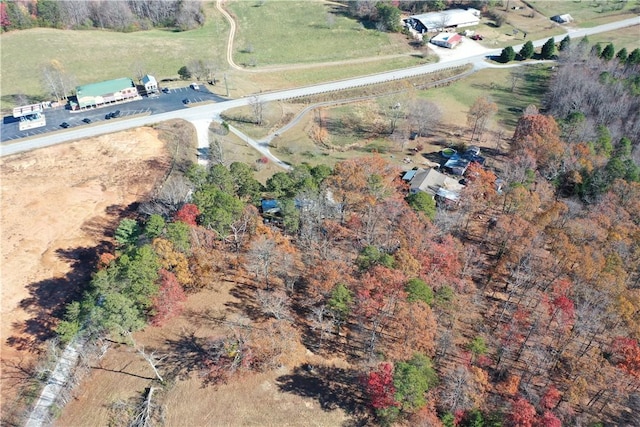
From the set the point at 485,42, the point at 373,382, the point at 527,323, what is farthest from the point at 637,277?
the point at 485,42

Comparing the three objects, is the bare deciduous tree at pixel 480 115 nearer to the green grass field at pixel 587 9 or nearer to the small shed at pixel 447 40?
the small shed at pixel 447 40

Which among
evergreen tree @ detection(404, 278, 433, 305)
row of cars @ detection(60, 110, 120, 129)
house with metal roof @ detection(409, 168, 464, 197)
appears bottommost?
house with metal roof @ detection(409, 168, 464, 197)

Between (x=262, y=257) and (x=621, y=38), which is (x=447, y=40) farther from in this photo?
(x=262, y=257)

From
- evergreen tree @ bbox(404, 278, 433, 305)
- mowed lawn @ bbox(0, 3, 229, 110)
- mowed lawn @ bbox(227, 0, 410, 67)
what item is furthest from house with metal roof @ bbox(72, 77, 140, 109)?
evergreen tree @ bbox(404, 278, 433, 305)

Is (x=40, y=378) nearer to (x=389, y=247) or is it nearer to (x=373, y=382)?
(x=373, y=382)

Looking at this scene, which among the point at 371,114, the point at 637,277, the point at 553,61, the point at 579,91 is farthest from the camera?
the point at 553,61

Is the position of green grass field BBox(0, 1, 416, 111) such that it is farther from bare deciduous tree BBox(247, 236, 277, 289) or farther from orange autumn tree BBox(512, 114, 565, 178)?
bare deciduous tree BBox(247, 236, 277, 289)
